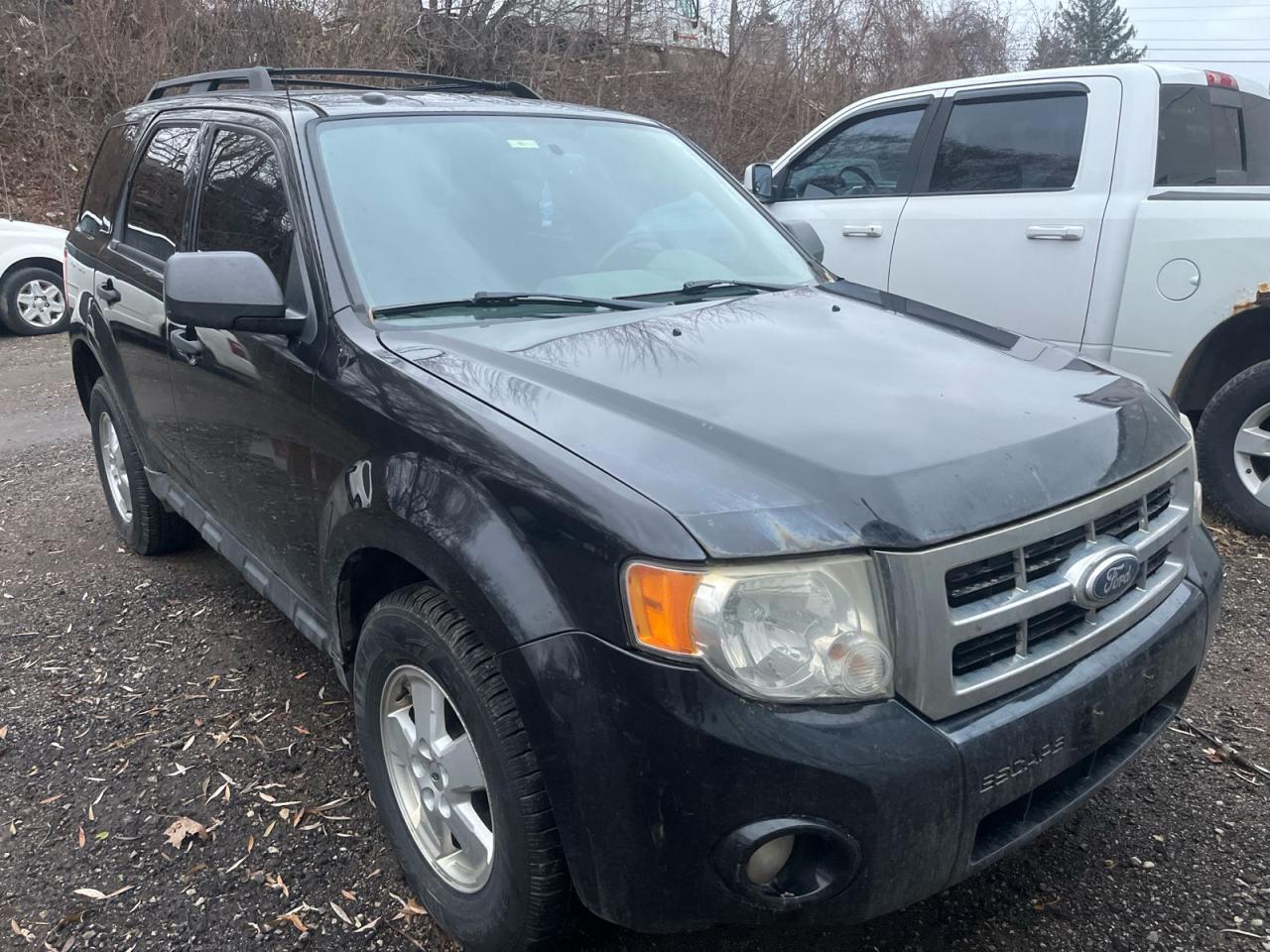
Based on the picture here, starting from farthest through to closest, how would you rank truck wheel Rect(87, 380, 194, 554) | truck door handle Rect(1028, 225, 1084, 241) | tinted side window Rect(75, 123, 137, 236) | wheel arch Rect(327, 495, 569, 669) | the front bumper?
truck door handle Rect(1028, 225, 1084, 241)
truck wheel Rect(87, 380, 194, 554)
tinted side window Rect(75, 123, 137, 236)
wheel arch Rect(327, 495, 569, 669)
the front bumper

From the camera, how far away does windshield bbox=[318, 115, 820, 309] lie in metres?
2.74

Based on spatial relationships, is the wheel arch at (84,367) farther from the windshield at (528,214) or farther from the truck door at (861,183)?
the truck door at (861,183)

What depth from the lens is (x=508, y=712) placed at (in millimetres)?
1938

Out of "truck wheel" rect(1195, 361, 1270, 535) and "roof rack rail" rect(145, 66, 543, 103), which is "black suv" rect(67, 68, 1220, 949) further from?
"truck wheel" rect(1195, 361, 1270, 535)

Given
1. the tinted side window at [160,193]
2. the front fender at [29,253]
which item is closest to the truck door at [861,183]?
the tinted side window at [160,193]

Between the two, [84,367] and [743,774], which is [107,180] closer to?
[84,367]

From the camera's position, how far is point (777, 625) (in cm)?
174

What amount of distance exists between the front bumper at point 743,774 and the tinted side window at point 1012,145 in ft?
11.9

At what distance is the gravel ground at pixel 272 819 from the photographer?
7.89 ft

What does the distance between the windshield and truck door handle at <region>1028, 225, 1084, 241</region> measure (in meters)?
1.86

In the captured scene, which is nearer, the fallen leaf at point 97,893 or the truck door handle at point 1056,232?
the fallen leaf at point 97,893

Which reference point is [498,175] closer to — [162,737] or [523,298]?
[523,298]

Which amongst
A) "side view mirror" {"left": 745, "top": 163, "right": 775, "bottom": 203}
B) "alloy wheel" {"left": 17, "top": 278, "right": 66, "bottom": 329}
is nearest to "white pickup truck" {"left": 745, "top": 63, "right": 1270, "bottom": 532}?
"side view mirror" {"left": 745, "top": 163, "right": 775, "bottom": 203}

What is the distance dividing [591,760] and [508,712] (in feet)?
0.76
